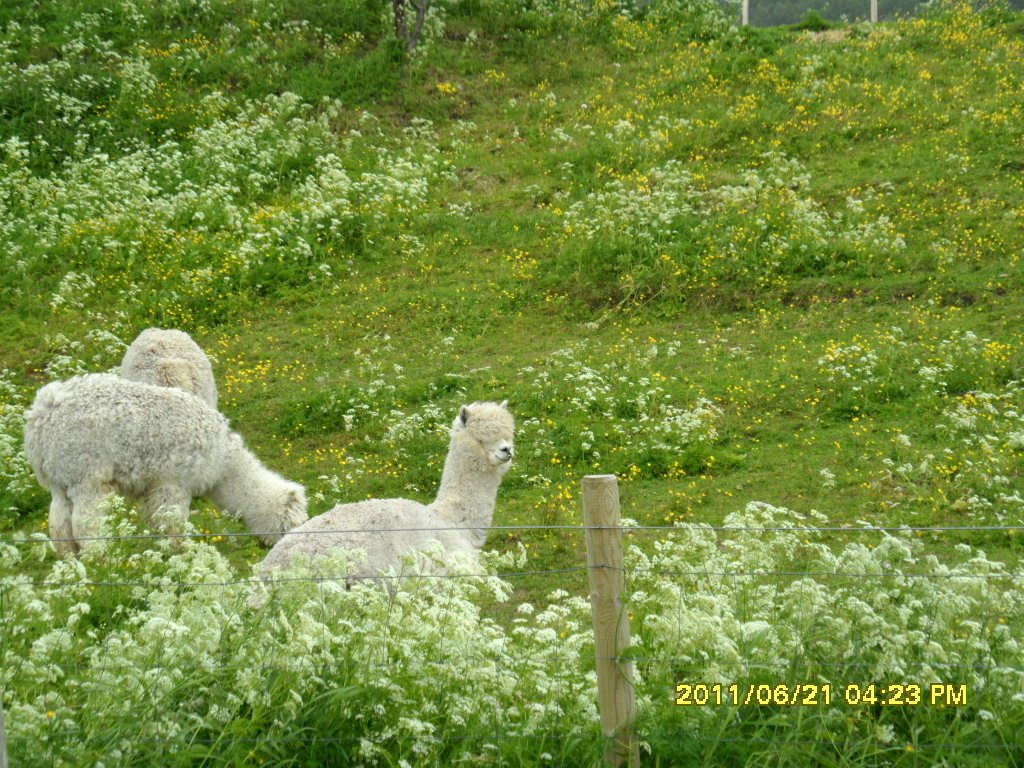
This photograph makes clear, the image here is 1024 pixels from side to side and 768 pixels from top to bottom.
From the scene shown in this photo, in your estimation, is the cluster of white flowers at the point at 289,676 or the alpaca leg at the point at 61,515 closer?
the cluster of white flowers at the point at 289,676

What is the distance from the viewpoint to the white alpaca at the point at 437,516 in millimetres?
6804

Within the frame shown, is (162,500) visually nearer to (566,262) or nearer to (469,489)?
(469,489)

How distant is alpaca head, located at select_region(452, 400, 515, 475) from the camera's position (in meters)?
8.36

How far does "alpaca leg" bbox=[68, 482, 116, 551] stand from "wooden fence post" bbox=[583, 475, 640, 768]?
16.0ft

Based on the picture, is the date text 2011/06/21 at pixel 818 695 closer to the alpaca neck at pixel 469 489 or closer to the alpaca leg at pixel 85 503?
the alpaca neck at pixel 469 489

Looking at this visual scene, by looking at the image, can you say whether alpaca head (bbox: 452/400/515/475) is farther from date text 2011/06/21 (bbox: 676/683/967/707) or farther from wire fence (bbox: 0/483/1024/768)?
date text 2011/06/21 (bbox: 676/683/967/707)

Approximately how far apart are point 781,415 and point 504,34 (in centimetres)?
1464

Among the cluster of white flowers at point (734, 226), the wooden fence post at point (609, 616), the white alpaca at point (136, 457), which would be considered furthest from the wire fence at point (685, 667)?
the cluster of white flowers at point (734, 226)

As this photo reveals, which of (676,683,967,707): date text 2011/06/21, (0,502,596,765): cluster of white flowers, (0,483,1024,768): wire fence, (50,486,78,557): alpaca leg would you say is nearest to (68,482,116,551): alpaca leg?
(50,486,78,557): alpaca leg

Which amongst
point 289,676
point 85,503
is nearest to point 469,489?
point 85,503

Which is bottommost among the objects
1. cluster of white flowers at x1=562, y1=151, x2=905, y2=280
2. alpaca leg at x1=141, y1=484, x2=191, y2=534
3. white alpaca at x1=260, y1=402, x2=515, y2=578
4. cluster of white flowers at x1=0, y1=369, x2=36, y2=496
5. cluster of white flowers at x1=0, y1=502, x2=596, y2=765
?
cluster of white flowers at x1=0, y1=369, x2=36, y2=496

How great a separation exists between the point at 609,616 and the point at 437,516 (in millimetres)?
3609

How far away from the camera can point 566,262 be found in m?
16.0

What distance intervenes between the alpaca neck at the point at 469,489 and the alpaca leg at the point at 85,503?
232 centimetres
